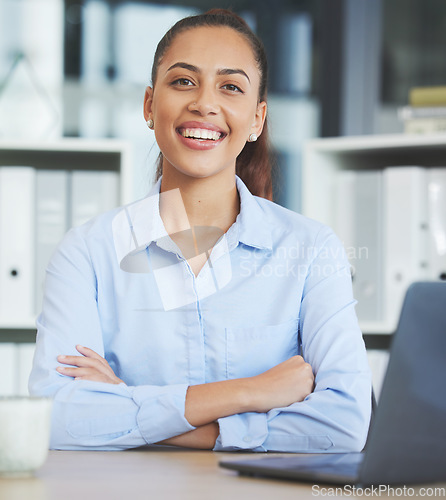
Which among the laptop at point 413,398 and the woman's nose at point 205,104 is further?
the woman's nose at point 205,104

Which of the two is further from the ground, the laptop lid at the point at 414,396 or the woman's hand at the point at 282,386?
the laptop lid at the point at 414,396

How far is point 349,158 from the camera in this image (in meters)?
2.50

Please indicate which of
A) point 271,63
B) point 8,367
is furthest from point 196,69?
point 271,63

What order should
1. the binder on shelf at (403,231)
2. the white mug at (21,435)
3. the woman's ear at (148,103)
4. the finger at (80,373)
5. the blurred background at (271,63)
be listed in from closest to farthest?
the white mug at (21,435) < the finger at (80,373) < the woman's ear at (148,103) < the binder on shelf at (403,231) < the blurred background at (271,63)

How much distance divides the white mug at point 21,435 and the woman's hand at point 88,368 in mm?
520

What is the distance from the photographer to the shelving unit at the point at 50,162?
234 centimetres

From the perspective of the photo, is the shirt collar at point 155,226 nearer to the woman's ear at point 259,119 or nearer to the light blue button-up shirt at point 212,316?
the light blue button-up shirt at point 212,316

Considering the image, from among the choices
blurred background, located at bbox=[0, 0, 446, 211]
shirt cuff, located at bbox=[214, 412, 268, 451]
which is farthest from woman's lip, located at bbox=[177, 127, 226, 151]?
blurred background, located at bbox=[0, 0, 446, 211]

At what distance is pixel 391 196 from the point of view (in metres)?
2.32

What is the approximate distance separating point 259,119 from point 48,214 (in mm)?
911

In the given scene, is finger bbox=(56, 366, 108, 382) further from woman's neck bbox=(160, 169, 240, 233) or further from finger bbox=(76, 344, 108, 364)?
woman's neck bbox=(160, 169, 240, 233)

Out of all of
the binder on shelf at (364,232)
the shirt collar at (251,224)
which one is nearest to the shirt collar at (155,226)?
the shirt collar at (251,224)

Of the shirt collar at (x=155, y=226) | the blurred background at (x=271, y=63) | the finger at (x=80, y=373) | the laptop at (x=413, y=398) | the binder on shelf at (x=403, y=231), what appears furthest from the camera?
the blurred background at (x=271, y=63)

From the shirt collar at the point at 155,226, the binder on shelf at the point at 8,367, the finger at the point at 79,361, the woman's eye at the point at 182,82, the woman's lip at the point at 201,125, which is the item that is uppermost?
the woman's eye at the point at 182,82
